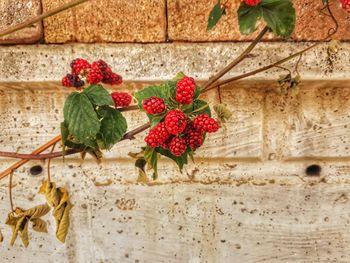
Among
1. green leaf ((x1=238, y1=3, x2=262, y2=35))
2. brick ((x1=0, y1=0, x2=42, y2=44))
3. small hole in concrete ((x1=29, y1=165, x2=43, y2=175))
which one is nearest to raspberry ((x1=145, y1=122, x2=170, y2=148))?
green leaf ((x1=238, y1=3, x2=262, y2=35))

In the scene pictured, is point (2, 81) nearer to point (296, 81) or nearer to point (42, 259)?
point (42, 259)

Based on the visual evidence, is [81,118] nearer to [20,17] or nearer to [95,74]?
[95,74]

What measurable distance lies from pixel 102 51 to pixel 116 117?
46cm

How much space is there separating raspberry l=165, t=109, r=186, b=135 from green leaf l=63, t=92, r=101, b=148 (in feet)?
0.79

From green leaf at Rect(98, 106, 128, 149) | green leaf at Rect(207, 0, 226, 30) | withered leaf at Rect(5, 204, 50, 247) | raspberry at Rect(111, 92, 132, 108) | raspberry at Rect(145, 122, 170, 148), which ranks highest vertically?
green leaf at Rect(207, 0, 226, 30)

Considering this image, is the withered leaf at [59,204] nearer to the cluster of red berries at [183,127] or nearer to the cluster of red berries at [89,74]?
the cluster of red berries at [89,74]

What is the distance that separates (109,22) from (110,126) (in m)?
0.51

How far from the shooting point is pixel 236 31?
1688 mm

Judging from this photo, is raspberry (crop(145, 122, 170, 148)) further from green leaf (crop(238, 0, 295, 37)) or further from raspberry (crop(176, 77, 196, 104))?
green leaf (crop(238, 0, 295, 37))

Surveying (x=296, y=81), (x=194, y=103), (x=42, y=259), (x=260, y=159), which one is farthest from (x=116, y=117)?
(x=42, y=259)

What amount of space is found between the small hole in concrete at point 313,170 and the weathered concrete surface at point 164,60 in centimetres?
33

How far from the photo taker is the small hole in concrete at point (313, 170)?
5.99 ft

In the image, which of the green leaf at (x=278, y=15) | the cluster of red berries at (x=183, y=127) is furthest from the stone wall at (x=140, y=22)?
the cluster of red berries at (x=183, y=127)

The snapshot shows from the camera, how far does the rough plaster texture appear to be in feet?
5.68
